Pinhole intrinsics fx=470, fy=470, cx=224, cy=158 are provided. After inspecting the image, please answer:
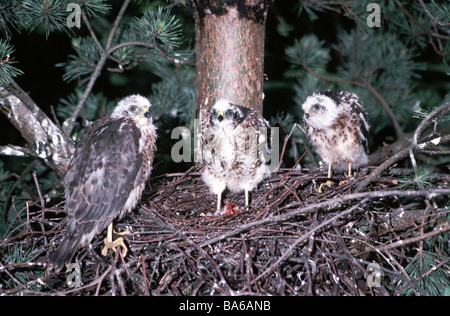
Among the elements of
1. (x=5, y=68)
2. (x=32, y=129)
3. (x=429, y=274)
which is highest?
(x=5, y=68)

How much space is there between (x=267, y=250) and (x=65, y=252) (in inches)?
40.9

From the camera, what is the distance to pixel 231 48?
3037 mm

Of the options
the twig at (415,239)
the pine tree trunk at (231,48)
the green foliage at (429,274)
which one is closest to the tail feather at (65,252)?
the pine tree trunk at (231,48)

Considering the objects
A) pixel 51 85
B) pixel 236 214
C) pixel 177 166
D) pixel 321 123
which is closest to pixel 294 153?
pixel 321 123

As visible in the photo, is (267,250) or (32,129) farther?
(32,129)

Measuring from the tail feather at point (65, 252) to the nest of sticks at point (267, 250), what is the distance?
0.17ft

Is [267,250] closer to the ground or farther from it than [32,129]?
closer to the ground

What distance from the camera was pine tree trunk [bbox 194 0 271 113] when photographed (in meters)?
3.02

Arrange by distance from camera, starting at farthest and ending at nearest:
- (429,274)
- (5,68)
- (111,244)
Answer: (5,68) → (111,244) → (429,274)

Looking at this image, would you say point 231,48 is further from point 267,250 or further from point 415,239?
point 415,239

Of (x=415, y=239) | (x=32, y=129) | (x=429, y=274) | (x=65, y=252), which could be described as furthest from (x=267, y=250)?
(x=32, y=129)

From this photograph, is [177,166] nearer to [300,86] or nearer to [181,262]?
[300,86]

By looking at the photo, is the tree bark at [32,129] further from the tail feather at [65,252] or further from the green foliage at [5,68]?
the tail feather at [65,252]

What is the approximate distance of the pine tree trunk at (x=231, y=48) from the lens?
3020mm
